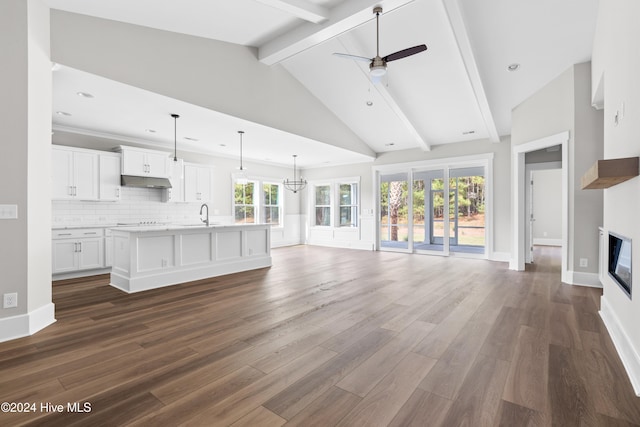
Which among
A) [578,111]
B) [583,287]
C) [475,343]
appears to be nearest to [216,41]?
[475,343]

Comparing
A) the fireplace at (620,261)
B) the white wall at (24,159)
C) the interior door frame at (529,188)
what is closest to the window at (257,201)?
the white wall at (24,159)

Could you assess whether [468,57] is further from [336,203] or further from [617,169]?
[336,203]

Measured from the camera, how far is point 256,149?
741 cm

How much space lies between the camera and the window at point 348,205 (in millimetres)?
9438

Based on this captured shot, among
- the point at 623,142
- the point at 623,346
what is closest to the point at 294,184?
the point at 623,142

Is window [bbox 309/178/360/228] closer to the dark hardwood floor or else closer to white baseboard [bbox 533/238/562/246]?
the dark hardwood floor

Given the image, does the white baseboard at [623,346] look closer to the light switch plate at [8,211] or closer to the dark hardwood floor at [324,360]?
the dark hardwood floor at [324,360]

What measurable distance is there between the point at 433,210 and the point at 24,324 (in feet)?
25.6

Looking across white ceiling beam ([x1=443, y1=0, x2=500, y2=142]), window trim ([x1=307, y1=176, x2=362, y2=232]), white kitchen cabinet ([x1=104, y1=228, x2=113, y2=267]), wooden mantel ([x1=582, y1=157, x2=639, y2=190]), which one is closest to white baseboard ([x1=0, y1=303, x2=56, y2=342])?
white kitchen cabinet ([x1=104, y1=228, x2=113, y2=267])

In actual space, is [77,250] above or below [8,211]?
below

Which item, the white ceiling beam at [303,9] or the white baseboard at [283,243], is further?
the white baseboard at [283,243]

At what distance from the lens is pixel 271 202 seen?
9.74m

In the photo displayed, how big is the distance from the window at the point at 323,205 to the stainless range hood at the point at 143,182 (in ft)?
16.2

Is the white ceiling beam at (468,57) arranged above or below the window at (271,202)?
above
